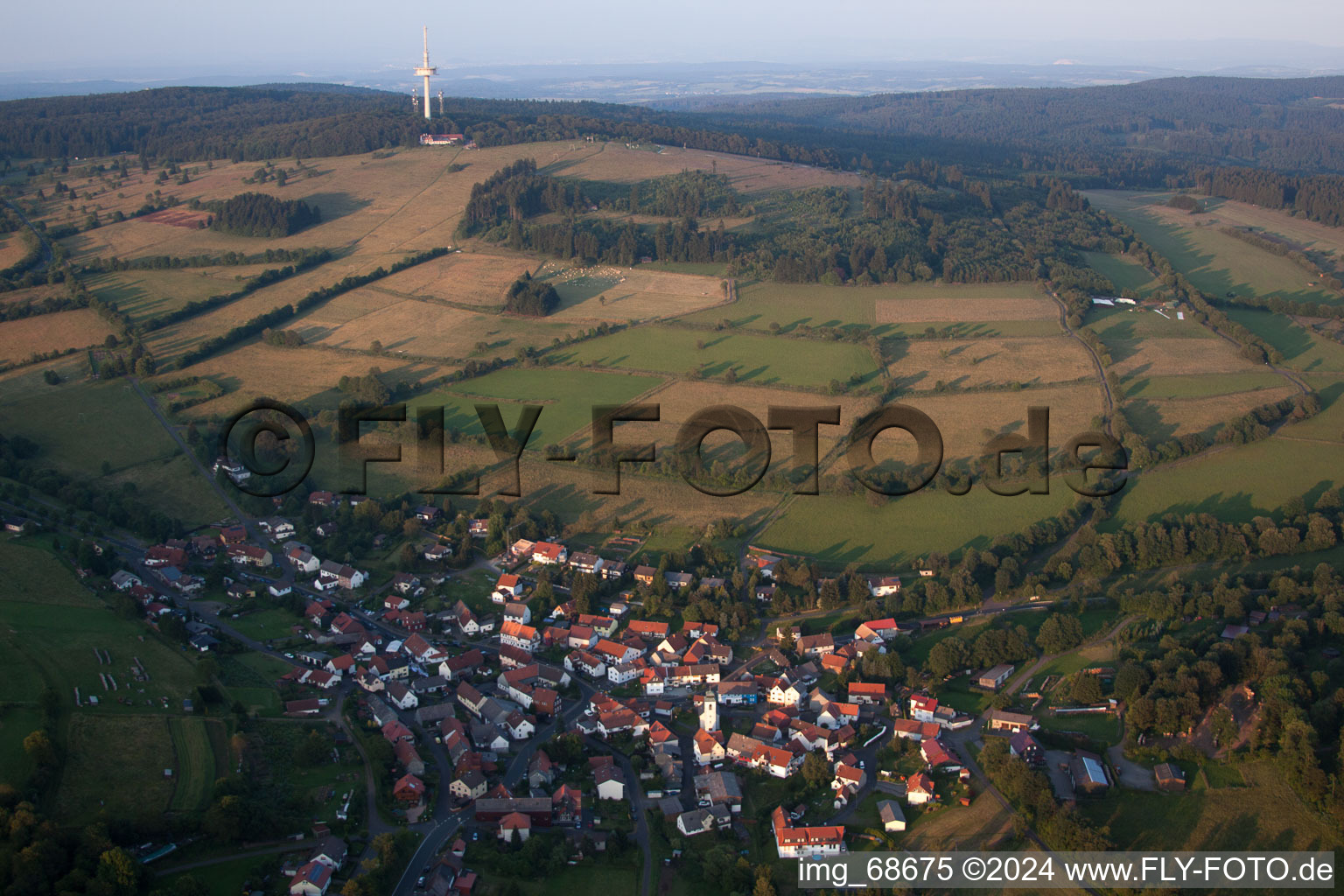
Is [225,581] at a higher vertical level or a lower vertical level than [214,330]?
lower

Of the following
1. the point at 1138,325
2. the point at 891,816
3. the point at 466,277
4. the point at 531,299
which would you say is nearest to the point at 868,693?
the point at 891,816

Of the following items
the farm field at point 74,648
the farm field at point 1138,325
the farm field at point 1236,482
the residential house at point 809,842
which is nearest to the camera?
the residential house at point 809,842

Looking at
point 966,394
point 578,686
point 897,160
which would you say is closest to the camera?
point 578,686

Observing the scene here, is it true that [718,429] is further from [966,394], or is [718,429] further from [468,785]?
[468,785]

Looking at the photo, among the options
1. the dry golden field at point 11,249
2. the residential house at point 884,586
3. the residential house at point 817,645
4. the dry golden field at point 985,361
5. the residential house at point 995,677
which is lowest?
the residential house at point 995,677

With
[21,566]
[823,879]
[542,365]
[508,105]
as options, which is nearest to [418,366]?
[542,365]

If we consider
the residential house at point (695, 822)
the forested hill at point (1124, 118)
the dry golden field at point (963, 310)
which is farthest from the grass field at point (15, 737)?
the forested hill at point (1124, 118)

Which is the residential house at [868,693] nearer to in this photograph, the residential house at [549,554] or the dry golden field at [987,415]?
the residential house at [549,554]
